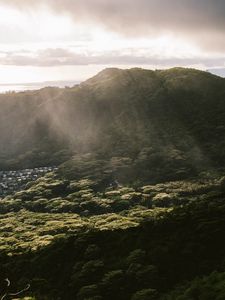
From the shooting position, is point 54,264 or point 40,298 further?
point 54,264

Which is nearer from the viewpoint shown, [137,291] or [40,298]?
[137,291]

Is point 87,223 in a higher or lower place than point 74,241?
lower

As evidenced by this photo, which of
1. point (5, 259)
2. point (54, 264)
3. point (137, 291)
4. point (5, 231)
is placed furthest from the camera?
point (5, 231)

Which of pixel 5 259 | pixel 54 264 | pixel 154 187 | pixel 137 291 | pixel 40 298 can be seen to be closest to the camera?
pixel 137 291

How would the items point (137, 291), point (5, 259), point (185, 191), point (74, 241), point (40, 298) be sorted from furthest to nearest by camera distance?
point (185, 191), point (5, 259), point (74, 241), point (40, 298), point (137, 291)

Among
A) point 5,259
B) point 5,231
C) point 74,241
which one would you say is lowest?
point 5,231

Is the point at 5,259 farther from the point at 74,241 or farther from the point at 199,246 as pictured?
the point at 199,246

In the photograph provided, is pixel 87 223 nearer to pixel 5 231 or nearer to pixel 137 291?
pixel 5 231

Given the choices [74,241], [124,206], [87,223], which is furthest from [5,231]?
[74,241]

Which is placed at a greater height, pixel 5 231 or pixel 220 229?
pixel 220 229

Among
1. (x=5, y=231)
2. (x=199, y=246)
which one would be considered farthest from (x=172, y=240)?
(x=5, y=231)
